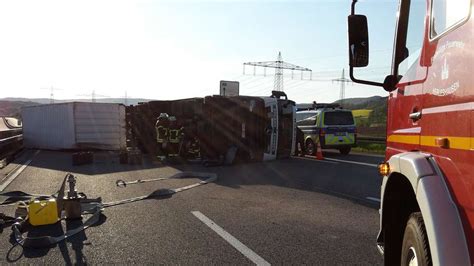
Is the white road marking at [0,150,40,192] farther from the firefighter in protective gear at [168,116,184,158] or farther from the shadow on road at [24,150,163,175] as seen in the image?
the firefighter in protective gear at [168,116,184,158]

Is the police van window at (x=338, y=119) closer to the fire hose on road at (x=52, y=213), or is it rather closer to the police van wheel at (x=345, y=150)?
the police van wheel at (x=345, y=150)

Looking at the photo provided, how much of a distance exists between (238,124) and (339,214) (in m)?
9.72

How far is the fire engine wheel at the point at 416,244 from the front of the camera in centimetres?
258

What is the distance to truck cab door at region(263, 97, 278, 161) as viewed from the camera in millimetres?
16484

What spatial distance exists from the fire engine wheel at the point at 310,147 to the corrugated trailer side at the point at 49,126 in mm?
11820

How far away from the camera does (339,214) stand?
7.62 m

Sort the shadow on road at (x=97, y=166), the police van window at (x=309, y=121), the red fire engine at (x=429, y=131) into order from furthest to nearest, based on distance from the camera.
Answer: the police van window at (x=309, y=121)
the shadow on road at (x=97, y=166)
the red fire engine at (x=429, y=131)

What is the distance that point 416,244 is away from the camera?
2.73m

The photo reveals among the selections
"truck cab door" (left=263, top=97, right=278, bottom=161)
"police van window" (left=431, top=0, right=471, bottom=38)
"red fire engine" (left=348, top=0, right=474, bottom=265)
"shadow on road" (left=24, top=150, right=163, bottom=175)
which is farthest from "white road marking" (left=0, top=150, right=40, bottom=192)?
"police van window" (left=431, top=0, right=471, bottom=38)

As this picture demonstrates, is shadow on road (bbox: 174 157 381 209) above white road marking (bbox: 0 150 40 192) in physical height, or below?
above

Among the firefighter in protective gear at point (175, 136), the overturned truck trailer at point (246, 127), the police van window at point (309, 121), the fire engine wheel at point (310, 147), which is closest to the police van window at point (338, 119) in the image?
the police van window at point (309, 121)

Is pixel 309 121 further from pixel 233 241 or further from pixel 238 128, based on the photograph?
pixel 233 241

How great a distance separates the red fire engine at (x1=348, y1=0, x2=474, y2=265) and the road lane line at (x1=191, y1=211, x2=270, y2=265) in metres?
1.77

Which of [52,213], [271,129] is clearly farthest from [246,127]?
[52,213]
